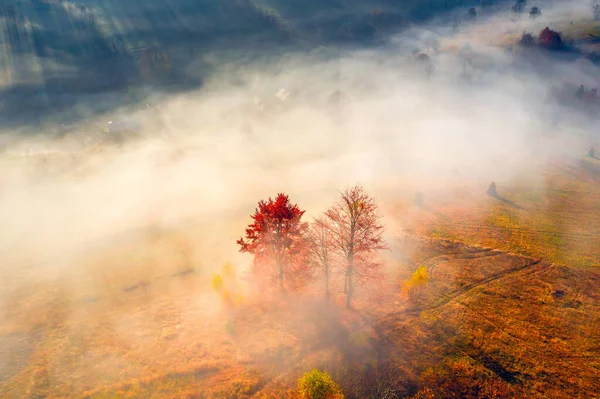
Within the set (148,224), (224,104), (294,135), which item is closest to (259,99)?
(224,104)

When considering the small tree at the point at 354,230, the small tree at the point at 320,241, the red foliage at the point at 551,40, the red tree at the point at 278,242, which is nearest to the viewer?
the small tree at the point at 354,230

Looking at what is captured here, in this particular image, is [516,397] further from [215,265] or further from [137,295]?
[137,295]

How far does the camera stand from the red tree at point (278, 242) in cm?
3850

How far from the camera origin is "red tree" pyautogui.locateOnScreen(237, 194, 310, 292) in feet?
126

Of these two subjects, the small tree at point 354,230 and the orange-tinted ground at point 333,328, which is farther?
the small tree at point 354,230

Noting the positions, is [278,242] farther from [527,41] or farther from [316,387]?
[527,41]

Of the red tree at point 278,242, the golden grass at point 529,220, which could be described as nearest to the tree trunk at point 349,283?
the red tree at point 278,242

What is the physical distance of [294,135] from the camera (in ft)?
401

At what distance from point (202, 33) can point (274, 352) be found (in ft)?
696

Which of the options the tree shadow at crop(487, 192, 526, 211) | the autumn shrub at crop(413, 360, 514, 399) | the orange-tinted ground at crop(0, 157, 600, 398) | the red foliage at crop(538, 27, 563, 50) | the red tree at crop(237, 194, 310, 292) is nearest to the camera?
the autumn shrub at crop(413, 360, 514, 399)

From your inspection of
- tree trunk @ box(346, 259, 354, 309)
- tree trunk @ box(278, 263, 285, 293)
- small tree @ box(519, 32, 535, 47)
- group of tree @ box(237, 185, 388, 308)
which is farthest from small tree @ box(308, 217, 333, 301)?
small tree @ box(519, 32, 535, 47)

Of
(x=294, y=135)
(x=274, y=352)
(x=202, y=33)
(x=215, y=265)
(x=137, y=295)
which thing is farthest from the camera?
(x=202, y=33)

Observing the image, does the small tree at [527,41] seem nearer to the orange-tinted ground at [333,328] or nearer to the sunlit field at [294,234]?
the sunlit field at [294,234]

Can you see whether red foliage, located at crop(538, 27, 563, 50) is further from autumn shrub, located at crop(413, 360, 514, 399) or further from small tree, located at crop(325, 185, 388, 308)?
autumn shrub, located at crop(413, 360, 514, 399)
